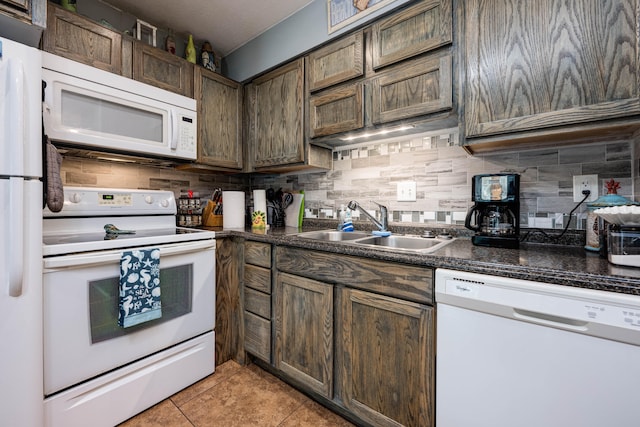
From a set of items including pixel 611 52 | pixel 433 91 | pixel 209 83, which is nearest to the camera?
pixel 611 52

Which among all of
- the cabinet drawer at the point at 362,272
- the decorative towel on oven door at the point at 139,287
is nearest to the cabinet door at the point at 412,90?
the cabinet drawer at the point at 362,272

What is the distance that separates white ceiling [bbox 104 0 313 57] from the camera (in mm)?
1990

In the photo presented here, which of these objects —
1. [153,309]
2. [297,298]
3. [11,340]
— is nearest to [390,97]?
[297,298]

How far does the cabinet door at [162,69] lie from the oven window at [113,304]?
4.19 feet

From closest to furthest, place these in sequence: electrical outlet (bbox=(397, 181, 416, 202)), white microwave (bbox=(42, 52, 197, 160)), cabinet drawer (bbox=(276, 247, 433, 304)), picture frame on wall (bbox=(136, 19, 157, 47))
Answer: cabinet drawer (bbox=(276, 247, 433, 304)) → white microwave (bbox=(42, 52, 197, 160)) → electrical outlet (bbox=(397, 181, 416, 202)) → picture frame on wall (bbox=(136, 19, 157, 47))

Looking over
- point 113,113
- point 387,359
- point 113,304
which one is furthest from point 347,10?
point 113,304

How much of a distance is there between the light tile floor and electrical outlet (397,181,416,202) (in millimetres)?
1290

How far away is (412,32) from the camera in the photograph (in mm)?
1460

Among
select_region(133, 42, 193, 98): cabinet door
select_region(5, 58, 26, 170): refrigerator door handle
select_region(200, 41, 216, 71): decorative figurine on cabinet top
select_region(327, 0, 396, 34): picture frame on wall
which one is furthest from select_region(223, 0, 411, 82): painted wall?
select_region(5, 58, 26, 170): refrigerator door handle

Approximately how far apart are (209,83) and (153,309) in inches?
66.3

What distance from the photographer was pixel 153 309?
1442 millimetres

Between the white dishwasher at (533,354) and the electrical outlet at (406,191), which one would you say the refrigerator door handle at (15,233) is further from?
the electrical outlet at (406,191)

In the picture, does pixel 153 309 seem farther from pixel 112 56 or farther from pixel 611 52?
pixel 611 52

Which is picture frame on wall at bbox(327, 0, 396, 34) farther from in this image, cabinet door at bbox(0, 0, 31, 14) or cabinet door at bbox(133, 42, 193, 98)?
cabinet door at bbox(0, 0, 31, 14)
